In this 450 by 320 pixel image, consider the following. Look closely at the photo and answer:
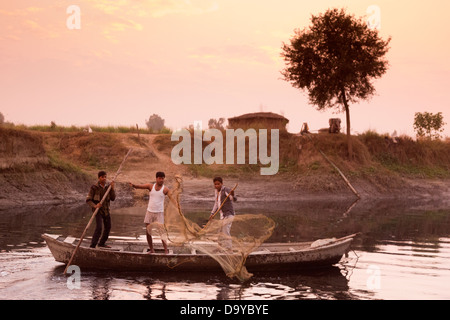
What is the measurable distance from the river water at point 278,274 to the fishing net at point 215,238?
1.72 ft

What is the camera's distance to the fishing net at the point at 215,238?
47.0 ft

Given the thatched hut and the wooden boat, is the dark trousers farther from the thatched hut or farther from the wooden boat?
the thatched hut

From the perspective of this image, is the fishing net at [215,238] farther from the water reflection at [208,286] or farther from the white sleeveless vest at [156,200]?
the water reflection at [208,286]

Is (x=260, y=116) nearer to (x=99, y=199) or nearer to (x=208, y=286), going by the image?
(x=99, y=199)

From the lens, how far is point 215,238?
14688 mm

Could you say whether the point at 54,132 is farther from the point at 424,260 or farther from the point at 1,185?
the point at 424,260

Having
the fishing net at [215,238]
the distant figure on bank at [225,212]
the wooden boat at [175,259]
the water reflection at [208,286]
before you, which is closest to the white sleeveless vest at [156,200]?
the fishing net at [215,238]

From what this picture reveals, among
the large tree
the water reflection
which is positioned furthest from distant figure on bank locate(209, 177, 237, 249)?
the large tree

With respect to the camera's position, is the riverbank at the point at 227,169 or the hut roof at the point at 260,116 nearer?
the riverbank at the point at 227,169

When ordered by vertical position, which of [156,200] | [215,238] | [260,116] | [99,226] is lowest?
[215,238]

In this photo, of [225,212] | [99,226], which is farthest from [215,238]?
[99,226]

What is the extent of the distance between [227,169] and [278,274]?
90.1 ft

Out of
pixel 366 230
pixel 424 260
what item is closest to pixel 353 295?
pixel 424 260

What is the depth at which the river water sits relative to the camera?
12.6m
